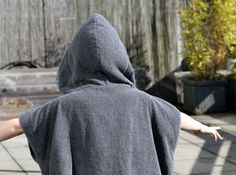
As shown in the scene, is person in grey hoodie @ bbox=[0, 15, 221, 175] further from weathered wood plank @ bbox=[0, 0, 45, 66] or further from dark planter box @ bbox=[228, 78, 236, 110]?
weathered wood plank @ bbox=[0, 0, 45, 66]

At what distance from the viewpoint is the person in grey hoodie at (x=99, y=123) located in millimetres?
2561

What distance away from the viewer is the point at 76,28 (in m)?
9.87

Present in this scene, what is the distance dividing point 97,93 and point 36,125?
29 centimetres

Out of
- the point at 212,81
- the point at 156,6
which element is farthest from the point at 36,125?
the point at 156,6

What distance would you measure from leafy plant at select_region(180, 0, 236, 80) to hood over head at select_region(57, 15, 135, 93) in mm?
6443

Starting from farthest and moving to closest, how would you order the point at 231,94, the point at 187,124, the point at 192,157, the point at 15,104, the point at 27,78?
1. the point at 231,94
2. the point at 27,78
3. the point at 15,104
4. the point at 192,157
5. the point at 187,124

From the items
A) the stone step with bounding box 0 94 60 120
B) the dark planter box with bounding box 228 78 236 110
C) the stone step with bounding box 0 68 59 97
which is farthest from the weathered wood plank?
the dark planter box with bounding box 228 78 236 110

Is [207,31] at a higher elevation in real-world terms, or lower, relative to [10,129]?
lower

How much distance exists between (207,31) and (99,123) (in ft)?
22.2

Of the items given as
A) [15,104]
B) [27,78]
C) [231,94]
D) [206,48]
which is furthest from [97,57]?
[231,94]

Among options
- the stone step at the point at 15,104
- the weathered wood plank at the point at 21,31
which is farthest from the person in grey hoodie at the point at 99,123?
the weathered wood plank at the point at 21,31

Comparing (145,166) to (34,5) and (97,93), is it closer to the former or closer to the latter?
(97,93)

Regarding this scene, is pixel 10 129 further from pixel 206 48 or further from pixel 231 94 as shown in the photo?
pixel 231 94

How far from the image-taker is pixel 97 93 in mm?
2629
